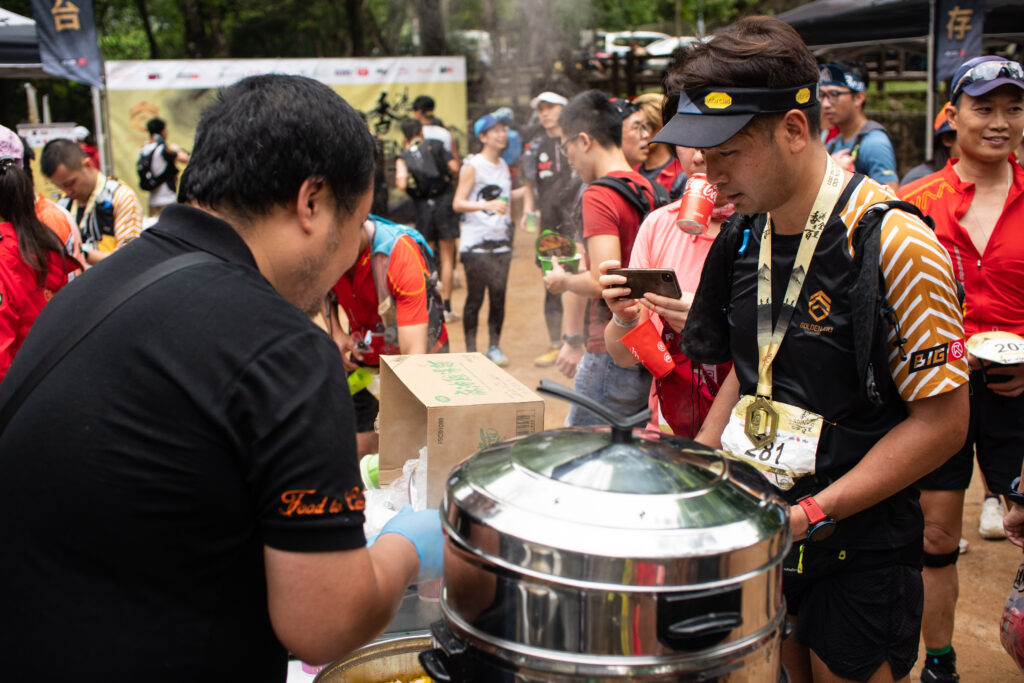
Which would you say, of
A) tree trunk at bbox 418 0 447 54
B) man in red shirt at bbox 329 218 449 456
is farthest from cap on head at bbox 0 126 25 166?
tree trunk at bbox 418 0 447 54

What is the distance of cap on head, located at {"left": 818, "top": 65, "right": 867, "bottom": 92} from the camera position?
5809 mm

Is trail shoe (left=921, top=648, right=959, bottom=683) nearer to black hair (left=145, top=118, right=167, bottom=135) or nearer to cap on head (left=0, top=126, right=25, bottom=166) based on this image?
cap on head (left=0, top=126, right=25, bottom=166)

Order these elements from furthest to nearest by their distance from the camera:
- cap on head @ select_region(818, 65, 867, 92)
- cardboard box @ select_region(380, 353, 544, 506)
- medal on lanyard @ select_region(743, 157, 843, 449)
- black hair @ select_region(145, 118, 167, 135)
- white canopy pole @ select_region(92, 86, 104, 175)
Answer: black hair @ select_region(145, 118, 167, 135) < white canopy pole @ select_region(92, 86, 104, 175) < cap on head @ select_region(818, 65, 867, 92) < cardboard box @ select_region(380, 353, 544, 506) < medal on lanyard @ select_region(743, 157, 843, 449)

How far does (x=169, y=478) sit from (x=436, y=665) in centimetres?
48

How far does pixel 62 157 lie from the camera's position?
5.95 m

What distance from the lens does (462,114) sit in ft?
42.6

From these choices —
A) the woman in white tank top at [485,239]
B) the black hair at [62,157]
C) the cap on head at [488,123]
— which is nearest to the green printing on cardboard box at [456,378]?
the woman in white tank top at [485,239]

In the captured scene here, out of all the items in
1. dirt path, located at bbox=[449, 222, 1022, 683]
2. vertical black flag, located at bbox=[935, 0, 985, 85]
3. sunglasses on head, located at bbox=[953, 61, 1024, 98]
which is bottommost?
dirt path, located at bbox=[449, 222, 1022, 683]

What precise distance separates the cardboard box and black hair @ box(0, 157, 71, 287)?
205 centimetres

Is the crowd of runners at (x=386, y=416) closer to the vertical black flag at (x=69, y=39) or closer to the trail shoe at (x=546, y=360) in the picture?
the trail shoe at (x=546, y=360)

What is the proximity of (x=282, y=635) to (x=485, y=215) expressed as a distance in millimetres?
6150

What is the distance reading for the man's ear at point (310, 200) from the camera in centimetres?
125

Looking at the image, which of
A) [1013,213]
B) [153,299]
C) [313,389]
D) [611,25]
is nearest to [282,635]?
[313,389]

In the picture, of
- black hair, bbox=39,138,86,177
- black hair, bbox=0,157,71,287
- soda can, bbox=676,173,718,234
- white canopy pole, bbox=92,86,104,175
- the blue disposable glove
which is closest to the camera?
the blue disposable glove
